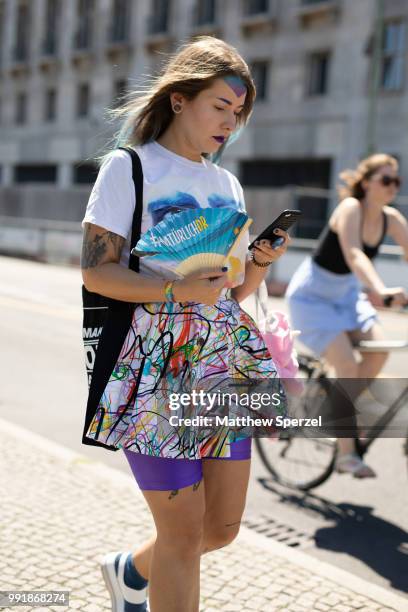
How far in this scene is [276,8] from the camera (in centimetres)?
3031

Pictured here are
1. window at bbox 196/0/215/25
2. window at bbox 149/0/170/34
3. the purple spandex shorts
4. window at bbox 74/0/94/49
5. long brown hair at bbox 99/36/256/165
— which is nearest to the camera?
the purple spandex shorts

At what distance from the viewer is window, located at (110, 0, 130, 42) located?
3822cm

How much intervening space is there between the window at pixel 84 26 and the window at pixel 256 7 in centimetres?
1121

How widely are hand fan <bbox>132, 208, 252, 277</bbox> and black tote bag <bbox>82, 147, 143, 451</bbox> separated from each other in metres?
0.16

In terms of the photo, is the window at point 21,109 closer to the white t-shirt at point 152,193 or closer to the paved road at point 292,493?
the paved road at point 292,493

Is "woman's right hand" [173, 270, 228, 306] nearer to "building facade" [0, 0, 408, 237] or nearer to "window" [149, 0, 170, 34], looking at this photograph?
"building facade" [0, 0, 408, 237]

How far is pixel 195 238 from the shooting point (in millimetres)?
2246

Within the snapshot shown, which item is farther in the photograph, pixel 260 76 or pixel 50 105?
pixel 50 105

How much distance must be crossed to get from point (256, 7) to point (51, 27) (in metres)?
16.0

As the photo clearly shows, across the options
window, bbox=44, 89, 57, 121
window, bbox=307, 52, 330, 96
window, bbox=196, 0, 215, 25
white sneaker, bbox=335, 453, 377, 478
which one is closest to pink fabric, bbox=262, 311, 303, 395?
white sneaker, bbox=335, 453, 377, 478

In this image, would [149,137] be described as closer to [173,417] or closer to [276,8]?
[173,417]

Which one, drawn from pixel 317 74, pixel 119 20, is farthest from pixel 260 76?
pixel 119 20

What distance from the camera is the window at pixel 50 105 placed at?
4288cm

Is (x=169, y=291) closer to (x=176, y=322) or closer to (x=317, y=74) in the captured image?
(x=176, y=322)
